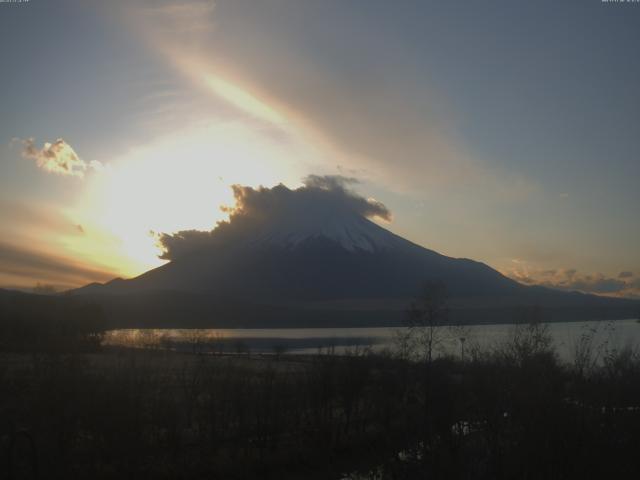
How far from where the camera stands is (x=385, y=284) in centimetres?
19512

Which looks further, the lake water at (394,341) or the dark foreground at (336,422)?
the lake water at (394,341)

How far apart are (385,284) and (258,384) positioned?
7043 inches

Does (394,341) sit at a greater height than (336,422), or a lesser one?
greater

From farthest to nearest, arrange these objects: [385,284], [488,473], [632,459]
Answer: [385,284] → [488,473] → [632,459]

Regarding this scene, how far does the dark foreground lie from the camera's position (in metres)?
8.62

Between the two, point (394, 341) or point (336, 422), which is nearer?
point (336, 422)

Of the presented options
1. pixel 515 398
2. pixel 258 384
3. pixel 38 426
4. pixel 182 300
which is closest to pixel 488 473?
pixel 515 398

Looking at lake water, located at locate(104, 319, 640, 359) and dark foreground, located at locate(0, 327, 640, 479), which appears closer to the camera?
dark foreground, located at locate(0, 327, 640, 479)

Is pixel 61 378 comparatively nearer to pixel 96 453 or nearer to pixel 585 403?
pixel 96 453

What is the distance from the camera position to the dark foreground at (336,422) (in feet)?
28.3

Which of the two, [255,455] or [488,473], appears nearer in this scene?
[488,473]

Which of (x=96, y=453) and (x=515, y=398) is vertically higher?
(x=515, y=398)

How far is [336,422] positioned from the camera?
63.0 feet

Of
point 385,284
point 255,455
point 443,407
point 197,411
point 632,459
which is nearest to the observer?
point 632,459
